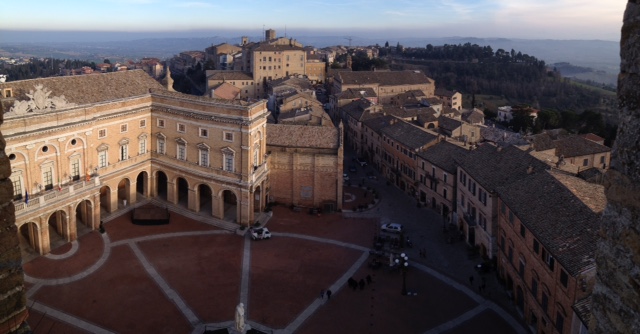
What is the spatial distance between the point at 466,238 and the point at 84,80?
35.0 m

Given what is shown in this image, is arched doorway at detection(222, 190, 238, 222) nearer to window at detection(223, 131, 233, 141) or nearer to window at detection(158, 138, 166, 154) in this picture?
window at detection(223, 131, 233, 141)

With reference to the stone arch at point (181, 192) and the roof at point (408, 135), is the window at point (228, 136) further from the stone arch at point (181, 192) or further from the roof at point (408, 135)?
the roof at point (408, 135)

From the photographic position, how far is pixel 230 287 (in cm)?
3572

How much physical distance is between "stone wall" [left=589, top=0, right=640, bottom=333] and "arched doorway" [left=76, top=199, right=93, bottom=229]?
42060 mm

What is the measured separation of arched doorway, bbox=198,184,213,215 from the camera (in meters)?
47.9

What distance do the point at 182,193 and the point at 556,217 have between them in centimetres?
3437

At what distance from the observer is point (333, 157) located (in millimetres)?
49562

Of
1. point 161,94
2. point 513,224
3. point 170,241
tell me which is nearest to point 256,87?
point 161,94

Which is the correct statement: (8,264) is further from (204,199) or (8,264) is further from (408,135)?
(408,135)

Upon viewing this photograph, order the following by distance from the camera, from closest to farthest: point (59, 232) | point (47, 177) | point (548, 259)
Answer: point (548, 259) → point (47, 177) → point (59, 232)

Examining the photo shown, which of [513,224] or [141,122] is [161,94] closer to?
[141,122]

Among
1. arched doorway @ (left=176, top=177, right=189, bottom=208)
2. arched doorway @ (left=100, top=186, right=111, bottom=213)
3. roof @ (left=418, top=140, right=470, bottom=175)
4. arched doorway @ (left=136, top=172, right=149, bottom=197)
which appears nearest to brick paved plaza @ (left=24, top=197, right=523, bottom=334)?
arched doorway @ (left=100, top=186, right=111, bottom=213)

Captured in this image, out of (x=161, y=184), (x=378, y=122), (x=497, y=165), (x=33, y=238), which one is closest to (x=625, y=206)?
(x=497, y=165)

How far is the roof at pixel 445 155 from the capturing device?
158ft
